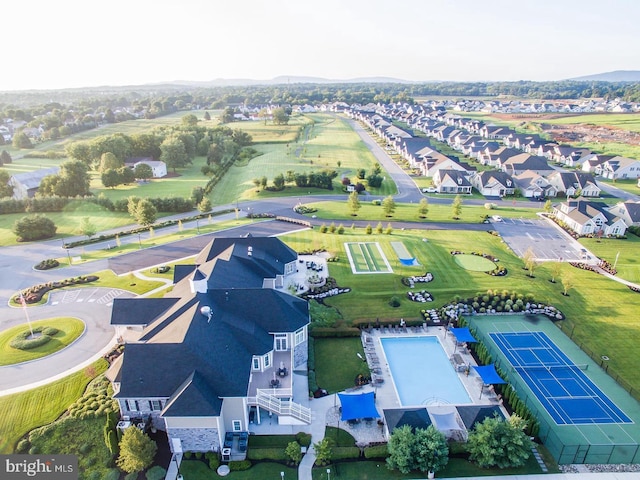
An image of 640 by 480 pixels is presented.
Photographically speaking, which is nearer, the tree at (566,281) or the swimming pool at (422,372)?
the swimming pool at (422,372)

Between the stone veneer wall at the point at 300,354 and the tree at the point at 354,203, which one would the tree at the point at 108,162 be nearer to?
the tree at the point at 354,203

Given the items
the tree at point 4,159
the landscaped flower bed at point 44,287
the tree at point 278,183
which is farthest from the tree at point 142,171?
the landscaped flower bed at point 44,287

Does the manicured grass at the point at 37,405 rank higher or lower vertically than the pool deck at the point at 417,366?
lower

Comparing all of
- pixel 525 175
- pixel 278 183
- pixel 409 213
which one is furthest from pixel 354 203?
pixel 525 175

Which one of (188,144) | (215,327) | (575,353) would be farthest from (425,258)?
(188,144)

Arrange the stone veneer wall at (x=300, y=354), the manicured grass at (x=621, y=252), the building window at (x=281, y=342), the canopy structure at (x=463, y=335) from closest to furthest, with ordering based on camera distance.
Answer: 1. the building window at (x=281, y=342)
2. the stone veneer wall at (x=300, y=354)
3. the canopy structure at (x=463, y=335)
4. the manicured grass at (x=621, y=252)

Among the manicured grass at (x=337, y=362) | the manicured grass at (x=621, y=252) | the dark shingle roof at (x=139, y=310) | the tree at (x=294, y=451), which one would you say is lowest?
the manicured grass at (x=337, y=362)

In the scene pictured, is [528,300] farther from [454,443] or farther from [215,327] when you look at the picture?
[215,327]
